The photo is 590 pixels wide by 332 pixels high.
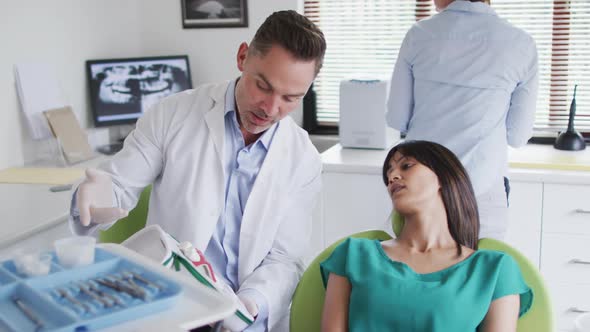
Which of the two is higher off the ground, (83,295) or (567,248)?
(83,295)

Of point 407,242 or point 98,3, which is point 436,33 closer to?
point 407,242

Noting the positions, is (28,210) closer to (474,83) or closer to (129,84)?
(129,84)

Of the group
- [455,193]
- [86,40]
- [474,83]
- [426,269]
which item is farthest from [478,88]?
[86,40]

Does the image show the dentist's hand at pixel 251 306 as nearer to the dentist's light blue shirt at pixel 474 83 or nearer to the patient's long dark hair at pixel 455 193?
the patient's long dark hair at pixel 455 193

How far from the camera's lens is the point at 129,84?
3.31 meters

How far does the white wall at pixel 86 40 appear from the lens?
9.04 feet

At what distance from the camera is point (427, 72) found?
2266 millimetres

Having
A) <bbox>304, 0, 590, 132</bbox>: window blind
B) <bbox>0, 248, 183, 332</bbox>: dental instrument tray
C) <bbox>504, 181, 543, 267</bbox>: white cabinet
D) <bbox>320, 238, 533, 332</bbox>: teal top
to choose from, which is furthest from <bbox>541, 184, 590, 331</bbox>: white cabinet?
<bbox>0, 248, 183, 332</bbox>: dental instrument tray

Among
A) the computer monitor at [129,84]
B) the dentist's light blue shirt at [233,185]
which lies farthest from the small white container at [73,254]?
the computer monitor at [129,84]

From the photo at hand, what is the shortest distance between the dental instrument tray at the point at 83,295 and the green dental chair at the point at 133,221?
25.6 inches

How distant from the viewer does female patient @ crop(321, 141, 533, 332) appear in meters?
1.43

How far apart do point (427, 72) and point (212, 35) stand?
1.54m

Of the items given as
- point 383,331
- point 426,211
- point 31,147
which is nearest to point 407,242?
point 426,211

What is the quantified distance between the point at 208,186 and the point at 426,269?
54 centimetres
